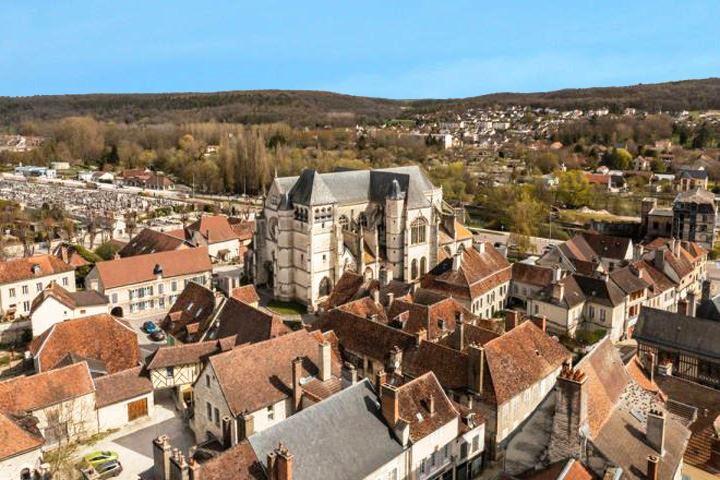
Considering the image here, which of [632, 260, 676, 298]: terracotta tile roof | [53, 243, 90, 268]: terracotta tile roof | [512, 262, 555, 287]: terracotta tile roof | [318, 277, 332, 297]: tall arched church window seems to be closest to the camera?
[632, 260, 676, 298]: terracotta tile roof

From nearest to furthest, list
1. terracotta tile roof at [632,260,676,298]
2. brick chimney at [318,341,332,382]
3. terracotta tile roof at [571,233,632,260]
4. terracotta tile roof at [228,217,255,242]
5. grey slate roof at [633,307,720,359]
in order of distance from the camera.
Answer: brick chimney at [318,341,332,382] → grey slate roof at [633,307,720,359] → terracotta tile roof at [632,260,676,298] → terracotta tile roof at [571,233,632,260] → terracotta tile roof at [228,217,255,242]

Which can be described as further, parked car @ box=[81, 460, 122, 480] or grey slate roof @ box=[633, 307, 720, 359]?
grey slate roof @ box=[633, 307, 720, 359]

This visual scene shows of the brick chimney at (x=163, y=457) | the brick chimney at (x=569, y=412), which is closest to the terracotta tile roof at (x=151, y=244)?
the brick chimney at (x=163, y=457)

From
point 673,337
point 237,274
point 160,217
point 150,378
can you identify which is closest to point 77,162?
→ point 160,217

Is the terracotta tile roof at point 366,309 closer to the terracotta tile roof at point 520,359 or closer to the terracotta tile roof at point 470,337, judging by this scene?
the terracotta tile roof at point 470,337

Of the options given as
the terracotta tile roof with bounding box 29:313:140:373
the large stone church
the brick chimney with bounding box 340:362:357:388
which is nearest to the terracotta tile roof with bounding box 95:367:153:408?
the terracotta tile roof with bounding box 29:313:140:373

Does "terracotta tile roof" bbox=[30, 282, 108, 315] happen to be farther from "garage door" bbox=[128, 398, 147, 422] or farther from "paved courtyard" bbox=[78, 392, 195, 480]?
"garage door" bbox=[128, 398, 147, 422]

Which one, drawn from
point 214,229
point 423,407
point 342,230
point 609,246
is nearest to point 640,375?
point 423,407

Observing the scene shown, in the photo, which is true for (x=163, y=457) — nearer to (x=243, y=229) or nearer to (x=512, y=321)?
(x=512, y=321)
